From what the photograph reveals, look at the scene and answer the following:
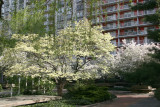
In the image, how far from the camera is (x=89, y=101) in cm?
1166

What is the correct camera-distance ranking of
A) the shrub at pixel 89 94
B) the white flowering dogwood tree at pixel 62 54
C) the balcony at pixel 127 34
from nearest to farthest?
the shrub at pixel 89 94 → the white flowering dogwood tree at pixel 62 54 → the balcony at pixel 127 34

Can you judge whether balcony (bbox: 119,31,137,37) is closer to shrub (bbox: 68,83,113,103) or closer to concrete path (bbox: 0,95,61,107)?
shrub (bbox: 68,83,113,103)

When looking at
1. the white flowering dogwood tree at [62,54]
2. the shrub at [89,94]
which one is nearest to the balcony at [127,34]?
the white flowering dogwood tree at [62,54]

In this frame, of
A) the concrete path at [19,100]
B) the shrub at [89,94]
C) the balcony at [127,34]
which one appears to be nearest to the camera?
the concrete path at [19,100]

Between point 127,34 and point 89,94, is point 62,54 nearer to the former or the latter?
point 89,94

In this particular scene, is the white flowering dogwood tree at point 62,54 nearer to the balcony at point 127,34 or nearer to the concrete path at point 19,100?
the concrete path at point 19,100

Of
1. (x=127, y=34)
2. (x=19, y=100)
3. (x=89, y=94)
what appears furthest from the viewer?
(x=127, y=34)

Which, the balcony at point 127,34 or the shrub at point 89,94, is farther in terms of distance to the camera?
the balcony at point 127,34

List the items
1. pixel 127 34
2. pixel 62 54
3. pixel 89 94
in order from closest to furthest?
1. pixel 89 94
2. pixel 62 54
3. pixel 127 34

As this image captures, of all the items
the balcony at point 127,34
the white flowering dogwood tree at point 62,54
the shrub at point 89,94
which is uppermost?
the balcony at point 127,34

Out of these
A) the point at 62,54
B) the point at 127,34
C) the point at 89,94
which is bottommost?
the point at 89,94

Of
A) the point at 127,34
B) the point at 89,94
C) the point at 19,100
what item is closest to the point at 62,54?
the point at 89,94

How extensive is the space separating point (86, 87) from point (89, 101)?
62.1 inches

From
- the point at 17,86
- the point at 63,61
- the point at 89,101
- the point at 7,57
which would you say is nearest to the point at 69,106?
the point at 89,101
